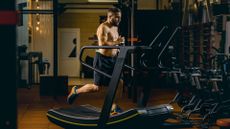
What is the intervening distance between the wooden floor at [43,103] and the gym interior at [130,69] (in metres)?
0.01

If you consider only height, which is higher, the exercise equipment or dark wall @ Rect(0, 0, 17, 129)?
dark wall @ Rect(0, 0, 17, 129)

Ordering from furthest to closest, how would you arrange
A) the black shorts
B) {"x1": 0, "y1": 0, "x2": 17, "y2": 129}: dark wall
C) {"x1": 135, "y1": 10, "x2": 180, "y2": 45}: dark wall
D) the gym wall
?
the gym wall, {"x1": 135, "y1": 10, "x2": 180, "y2": 45}: dark wall, the black shorts, {"x1": 0, "y1": 0, "x2": 17, "y2": 129}: dark wall

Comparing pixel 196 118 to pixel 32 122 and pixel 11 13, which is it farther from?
pixel 11 13

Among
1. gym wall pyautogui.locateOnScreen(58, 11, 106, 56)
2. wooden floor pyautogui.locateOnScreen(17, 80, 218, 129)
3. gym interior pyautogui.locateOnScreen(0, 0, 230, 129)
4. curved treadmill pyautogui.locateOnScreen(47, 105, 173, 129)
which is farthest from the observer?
gym wall pyautogui.locateOnScreen(58, 11, 106, 56)

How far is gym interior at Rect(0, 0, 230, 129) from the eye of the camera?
13.8ft

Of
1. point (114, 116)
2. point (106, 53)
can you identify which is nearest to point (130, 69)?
point (106, 53)

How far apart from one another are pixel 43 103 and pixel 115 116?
4827 mm

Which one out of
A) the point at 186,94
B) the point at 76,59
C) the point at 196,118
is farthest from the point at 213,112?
the point at 76,59

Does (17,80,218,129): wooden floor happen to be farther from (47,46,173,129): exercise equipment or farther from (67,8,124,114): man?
(47,46,173,129): exercise equipment

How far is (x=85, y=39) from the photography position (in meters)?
19.7

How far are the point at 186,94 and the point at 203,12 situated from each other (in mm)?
2942

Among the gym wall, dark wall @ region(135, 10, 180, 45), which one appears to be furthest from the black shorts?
the gym wall

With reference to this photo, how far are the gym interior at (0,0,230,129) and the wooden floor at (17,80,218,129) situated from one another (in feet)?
0.05

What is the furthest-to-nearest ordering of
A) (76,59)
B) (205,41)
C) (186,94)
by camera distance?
(76,59)
(205,41)
(186,94)
